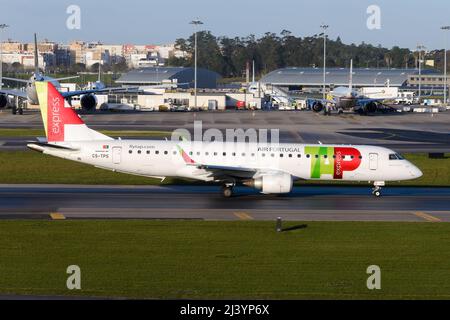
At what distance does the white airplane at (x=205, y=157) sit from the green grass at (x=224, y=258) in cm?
797

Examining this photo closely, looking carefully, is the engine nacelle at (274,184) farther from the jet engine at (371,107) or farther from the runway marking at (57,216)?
the jet engine at (371,107)

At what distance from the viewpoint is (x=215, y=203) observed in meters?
41.1

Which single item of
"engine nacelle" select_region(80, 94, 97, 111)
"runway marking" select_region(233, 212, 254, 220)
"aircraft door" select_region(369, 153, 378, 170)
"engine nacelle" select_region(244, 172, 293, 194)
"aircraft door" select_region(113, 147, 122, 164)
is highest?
"engine nacelle" select_region(80, 94, 97, 111)

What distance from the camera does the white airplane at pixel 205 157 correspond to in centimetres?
4319

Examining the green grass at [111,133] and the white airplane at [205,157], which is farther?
the green grass at [111,133]

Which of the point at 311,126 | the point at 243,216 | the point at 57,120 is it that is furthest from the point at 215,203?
the point at 311,126

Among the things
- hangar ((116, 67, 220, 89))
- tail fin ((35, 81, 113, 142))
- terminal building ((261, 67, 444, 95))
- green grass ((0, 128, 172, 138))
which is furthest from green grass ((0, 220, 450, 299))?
terminal building ((261, 67, 444, 95))

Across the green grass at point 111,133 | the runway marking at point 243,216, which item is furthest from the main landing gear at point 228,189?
the green grass at point 111,133

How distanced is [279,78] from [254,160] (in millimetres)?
155210

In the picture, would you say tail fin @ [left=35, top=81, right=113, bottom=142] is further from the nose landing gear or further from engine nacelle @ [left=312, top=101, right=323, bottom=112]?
engine nacelle @ [left=312, top=101, right=323, bottom=112]

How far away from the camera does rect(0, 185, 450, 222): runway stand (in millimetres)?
37469

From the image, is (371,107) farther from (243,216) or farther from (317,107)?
(243,216)

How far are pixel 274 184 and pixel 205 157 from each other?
13.8ft

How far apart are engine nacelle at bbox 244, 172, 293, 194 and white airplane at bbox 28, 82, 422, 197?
0.75 metres
